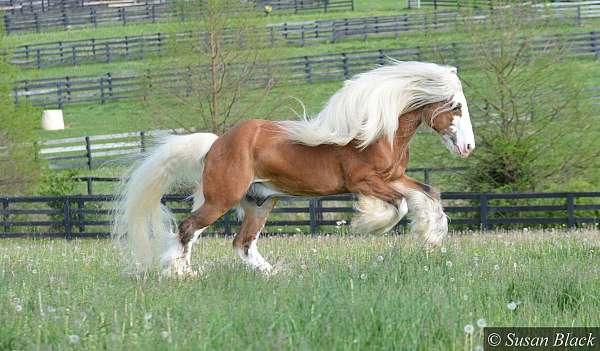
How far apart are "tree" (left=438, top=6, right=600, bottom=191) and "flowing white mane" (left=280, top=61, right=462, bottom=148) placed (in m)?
12.3

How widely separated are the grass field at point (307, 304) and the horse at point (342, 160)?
459mm

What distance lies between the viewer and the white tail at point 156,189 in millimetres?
9781

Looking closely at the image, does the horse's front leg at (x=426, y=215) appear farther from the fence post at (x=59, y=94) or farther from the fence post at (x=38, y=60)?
the fence post at (x=38, y=60)

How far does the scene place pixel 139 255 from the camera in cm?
965

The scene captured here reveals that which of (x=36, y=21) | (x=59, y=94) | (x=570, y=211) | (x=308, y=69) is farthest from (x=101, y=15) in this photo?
(x=570, y=211)

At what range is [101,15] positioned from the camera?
2494 inches

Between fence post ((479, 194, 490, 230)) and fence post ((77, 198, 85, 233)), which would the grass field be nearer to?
fence post ((479, 194, 490, 230))

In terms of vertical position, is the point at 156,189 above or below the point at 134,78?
above

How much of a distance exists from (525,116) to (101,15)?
4492cm

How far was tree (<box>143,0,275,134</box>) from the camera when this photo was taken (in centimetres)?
2492

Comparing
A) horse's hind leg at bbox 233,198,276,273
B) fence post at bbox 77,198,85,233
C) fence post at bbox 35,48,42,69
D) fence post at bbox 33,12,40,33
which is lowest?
fence post at bbox 77,198,85,233

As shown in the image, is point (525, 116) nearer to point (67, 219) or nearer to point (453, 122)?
point (67, 219)

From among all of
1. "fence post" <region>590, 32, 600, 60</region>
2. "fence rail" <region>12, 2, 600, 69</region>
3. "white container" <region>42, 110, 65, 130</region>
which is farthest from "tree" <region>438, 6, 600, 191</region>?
"fence rail" <region>12, 2, 600, 69</region>

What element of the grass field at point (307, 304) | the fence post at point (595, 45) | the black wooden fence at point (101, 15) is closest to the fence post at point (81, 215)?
the grass field at point (307, 304)
